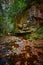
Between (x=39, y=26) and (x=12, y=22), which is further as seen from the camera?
(x=12, y=22)

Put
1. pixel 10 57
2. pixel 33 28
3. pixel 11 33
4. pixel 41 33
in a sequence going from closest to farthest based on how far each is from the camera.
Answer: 1. pixel 10 57
2. pixel 41 33
3. pixel 33 28
4. pixel 11 33

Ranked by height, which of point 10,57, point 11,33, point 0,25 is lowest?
point 11,33

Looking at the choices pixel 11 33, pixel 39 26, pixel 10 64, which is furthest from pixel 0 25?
pixel 10 64

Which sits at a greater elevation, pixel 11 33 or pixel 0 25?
pixel 0 25

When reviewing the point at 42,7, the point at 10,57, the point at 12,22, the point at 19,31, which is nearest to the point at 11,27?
the point at 12,22

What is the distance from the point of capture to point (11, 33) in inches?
429

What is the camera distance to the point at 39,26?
9906 mm

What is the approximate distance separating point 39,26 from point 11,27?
2.32 meters

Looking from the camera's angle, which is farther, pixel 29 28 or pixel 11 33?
pixel 11 33

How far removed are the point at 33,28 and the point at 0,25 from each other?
2.30 meters

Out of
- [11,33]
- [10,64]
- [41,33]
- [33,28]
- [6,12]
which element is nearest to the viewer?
[10,64]

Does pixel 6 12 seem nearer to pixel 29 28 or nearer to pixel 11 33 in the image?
pixel 11 33

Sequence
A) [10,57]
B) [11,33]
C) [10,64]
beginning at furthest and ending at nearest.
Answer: [11,33]
[10,57]
[10,64]

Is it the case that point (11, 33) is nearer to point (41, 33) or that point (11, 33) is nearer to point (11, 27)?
point (11, 27)
